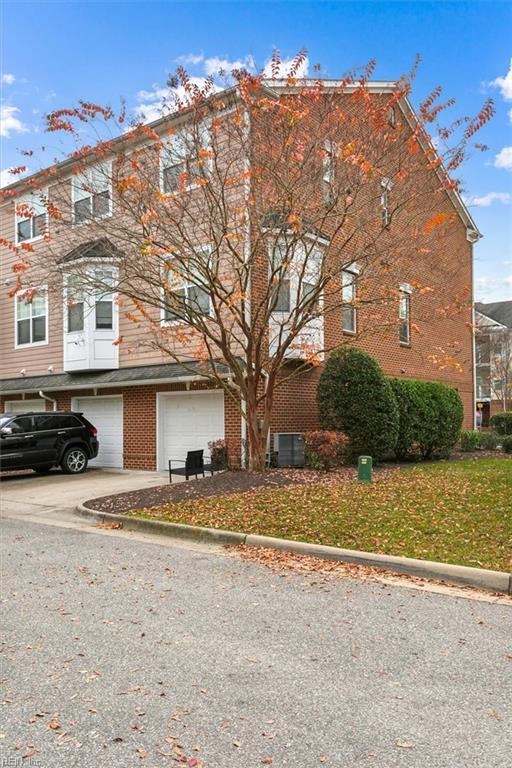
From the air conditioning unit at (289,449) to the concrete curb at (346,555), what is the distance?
16.7ft

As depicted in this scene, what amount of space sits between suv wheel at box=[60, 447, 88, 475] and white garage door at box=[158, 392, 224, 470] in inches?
77.0

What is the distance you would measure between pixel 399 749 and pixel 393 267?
10.4 meters

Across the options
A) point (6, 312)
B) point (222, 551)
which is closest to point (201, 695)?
point (222, 551)

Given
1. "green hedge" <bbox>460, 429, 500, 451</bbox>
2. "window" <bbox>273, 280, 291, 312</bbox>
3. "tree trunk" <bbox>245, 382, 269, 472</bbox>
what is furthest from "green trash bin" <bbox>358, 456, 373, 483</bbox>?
"green hedge" <bbox>460, 429, 500, 451</bbox>

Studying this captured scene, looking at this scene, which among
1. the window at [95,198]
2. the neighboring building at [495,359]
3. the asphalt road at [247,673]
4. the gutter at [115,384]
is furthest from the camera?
the neighboring building at [495,359]

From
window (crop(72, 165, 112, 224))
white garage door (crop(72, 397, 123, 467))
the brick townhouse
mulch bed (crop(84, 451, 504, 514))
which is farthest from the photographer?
white garage door (crop(72, 397, 123, 467))

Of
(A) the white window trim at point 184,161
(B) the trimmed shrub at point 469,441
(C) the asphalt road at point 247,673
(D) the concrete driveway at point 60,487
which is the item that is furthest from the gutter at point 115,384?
(B) the trimmed shrub at point 469,441

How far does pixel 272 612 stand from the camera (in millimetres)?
5160

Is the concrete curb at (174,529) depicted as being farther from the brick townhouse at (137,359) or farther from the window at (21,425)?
the window at (21,425)

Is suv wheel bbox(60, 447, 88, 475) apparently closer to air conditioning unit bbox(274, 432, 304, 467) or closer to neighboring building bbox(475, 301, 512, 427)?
air conditioning unit bbox(274, 432, 304, 467)

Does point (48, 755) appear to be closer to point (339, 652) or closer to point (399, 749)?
point (399, 749)

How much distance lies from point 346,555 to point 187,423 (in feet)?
30.6

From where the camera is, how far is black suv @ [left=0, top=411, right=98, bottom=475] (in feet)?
46.3

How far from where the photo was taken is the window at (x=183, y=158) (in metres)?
10.8
